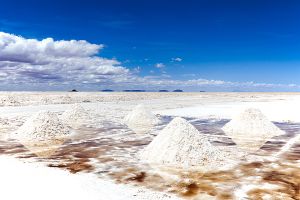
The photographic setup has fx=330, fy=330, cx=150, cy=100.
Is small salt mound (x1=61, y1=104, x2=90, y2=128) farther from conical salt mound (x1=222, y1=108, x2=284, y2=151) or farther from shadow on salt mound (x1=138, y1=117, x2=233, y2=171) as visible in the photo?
shadow on salt mound (x1=138, y1=117, x2=233, y2=171)

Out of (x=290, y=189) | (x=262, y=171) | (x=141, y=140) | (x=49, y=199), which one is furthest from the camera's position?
(x=141, y=140)

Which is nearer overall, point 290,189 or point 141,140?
point 290,189

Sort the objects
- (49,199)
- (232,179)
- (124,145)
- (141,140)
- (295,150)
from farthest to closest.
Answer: (141,140)
(124,145)
(295,150)
(232,179)
(49,199)

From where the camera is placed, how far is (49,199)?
6977 mm

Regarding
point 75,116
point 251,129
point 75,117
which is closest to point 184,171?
point 251,129

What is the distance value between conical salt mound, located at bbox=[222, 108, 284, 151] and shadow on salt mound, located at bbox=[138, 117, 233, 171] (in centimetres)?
394

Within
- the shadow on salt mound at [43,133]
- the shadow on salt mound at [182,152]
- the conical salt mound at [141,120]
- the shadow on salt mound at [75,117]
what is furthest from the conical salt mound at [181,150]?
the shadow on salt mound at [75,117]

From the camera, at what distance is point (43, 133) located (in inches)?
599

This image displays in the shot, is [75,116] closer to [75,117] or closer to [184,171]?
[75,117]

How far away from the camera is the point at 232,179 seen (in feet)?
28.1

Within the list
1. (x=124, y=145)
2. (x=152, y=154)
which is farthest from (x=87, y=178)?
(x=124, y=145)

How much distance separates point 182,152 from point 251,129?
26.2 ft

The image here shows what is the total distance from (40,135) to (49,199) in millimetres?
8547

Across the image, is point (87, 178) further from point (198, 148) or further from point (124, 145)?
point (124, 145)
